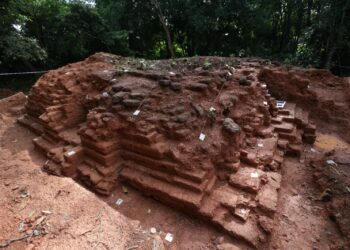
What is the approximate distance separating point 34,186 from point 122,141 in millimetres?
1470

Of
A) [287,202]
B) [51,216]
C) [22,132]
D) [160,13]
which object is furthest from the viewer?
[160,13]

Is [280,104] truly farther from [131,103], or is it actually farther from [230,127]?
[131,103]

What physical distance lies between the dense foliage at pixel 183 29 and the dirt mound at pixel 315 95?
7.61 ft

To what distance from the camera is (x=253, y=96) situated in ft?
14.5

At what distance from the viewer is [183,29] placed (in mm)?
11906

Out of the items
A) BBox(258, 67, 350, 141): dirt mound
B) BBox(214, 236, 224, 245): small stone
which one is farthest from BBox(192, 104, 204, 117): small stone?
BBox(258, 67, 350, 141): dirt mound

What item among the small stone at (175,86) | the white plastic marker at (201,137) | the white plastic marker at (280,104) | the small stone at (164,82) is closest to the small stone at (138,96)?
the small stone at (164,82)

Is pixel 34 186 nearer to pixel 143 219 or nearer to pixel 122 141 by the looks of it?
pixel 122 141

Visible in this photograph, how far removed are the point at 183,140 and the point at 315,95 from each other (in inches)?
167

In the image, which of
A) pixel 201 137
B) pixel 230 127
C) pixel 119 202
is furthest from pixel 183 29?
pixel 119 202

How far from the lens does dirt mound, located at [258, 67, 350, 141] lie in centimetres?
532

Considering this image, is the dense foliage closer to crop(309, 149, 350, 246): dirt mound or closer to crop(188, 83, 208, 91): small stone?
crop(309, 149, 350, 246): dirt mound

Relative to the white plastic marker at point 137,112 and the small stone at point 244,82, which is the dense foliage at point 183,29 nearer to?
the small stone at point 244,82

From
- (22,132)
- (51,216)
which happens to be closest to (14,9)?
(22,132)
